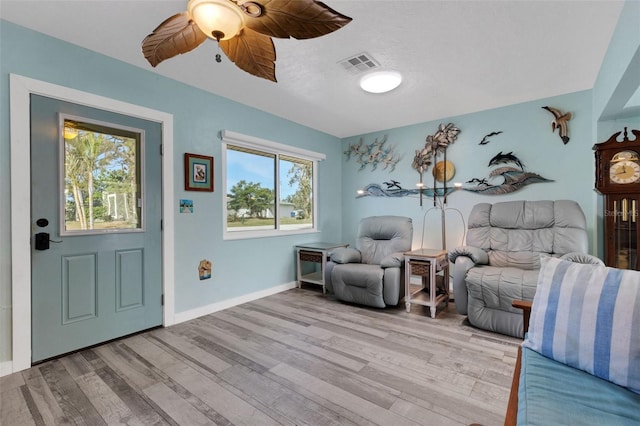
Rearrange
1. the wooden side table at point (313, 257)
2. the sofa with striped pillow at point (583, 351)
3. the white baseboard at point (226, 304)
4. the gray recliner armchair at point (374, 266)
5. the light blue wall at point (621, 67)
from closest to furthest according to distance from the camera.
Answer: the sofa with striped pillow at point (583, 351) → the light blue wall at point (621, 67) → the white baseboard at point (226, 304) → the gray recliner armchair at point (374, 266) → the wooden side table at point (313, 257)

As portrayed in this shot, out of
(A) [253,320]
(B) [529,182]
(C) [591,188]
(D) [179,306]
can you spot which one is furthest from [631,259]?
(D) [179,306]

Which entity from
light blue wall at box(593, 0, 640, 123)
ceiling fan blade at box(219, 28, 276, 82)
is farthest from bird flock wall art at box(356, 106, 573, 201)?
ceiling fan blade at box(219, 28, 276, 82)

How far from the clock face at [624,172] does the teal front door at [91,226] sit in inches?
169

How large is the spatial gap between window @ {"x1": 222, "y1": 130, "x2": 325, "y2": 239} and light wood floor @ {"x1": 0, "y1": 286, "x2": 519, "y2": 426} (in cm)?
134

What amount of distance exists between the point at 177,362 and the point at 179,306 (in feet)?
Answer: 2.83

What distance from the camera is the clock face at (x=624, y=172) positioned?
256 cm

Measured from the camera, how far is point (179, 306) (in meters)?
2.87

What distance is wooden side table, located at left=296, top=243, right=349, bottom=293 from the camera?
3.82 m

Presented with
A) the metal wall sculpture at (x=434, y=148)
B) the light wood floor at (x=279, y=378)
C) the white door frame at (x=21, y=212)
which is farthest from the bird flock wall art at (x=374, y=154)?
the white door frame at (x=21, y=212)

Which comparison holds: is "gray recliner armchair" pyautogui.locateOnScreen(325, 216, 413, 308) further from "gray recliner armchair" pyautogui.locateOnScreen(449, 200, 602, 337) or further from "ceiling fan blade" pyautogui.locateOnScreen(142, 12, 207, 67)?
"ceiling fan blade" pyautogui.locateOnScreen(142, 12, 207, 67)

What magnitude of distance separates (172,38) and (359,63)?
1589 millimetres

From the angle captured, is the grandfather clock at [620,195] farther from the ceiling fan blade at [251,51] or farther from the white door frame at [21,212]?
the white door frame at [21,212]

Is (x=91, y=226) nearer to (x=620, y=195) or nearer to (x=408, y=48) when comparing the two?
(x=408, y=48)

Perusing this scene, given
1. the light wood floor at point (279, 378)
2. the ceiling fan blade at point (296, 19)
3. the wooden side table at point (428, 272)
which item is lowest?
the light wood floor at point (279, 378)
